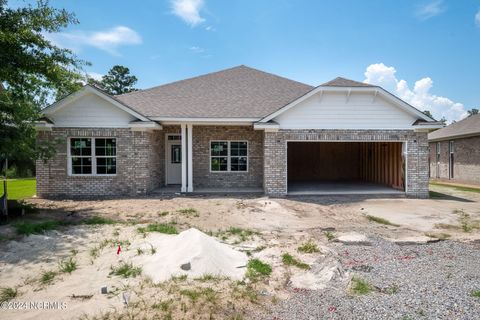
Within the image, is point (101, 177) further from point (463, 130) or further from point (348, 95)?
point (463, 130)

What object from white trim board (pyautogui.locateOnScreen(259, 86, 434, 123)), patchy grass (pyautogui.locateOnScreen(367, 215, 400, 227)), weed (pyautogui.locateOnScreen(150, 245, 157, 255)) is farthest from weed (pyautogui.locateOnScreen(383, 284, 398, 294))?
white trim board (pyautogui.locateOnScreen(259, 86, 434, 123))

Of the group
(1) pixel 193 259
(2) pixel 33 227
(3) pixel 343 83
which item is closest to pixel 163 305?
(1) pixel 193 259

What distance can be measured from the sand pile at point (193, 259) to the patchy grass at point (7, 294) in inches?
68.6

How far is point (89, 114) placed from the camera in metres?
12.7

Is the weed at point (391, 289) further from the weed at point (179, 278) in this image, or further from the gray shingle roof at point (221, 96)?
the gray shingle roof at point (221, 96)

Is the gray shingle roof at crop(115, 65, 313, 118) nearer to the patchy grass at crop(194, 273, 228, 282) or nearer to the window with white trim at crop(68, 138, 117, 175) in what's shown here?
the window with white trim at crop(68, 138, 117, 175)

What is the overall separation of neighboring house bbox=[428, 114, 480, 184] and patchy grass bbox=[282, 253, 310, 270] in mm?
19599

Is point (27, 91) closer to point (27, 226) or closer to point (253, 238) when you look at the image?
point (27, 226)

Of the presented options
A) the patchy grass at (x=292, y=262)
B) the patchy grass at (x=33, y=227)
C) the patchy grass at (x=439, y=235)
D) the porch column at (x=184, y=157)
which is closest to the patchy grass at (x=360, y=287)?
the patchy grass at (x=292, y=262)

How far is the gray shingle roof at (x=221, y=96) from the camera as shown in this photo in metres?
13.7

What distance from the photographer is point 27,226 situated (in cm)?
736

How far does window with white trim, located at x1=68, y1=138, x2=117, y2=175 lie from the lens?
42.2 ft

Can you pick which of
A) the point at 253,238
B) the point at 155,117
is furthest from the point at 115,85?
the point at 253,238

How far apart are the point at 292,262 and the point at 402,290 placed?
1.79m
